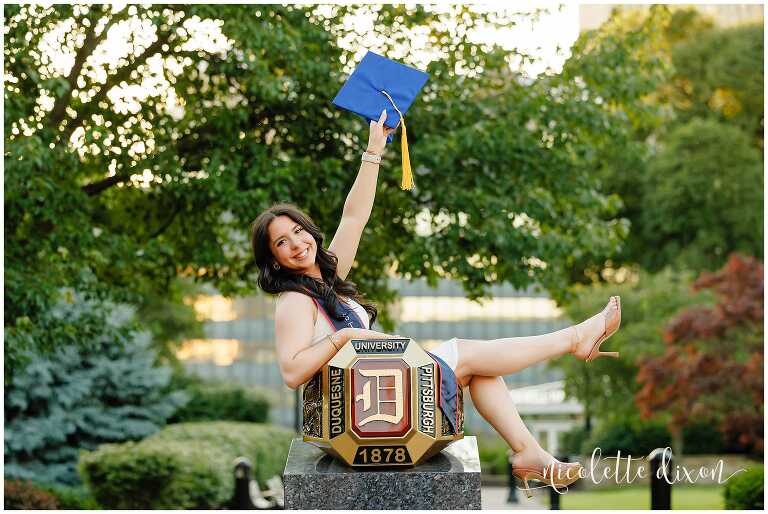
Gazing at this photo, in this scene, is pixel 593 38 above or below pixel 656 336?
above

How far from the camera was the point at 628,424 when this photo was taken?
2752cm

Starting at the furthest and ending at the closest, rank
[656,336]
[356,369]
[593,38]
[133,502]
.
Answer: [656,336] → [133,502] → [593,38] → [356,369]

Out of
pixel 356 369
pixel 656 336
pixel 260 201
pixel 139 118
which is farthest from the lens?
pixel 656 336

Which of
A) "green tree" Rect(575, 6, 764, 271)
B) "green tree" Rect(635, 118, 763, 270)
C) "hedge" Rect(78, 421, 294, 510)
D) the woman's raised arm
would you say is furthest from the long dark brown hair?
"green tree" Rect(635, 118, 763, 270)

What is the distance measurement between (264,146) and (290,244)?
4.70 metres

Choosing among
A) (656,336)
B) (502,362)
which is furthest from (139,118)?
(656,336)

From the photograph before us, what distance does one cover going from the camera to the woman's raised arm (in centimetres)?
530

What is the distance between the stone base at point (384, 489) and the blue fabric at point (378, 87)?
71.0 inches

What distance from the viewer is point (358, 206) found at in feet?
17.6

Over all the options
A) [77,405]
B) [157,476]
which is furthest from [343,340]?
[77,405]

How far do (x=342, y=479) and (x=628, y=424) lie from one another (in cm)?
2414

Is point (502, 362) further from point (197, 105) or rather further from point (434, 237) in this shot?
point (197, 105)

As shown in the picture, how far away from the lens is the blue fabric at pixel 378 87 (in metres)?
5.32

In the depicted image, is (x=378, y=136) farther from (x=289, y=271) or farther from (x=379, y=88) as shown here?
(x=289, y=271)
